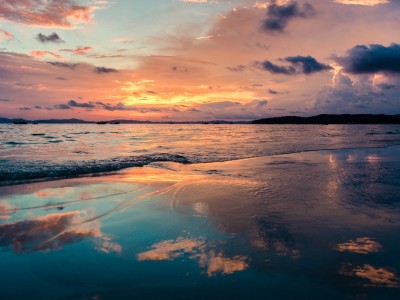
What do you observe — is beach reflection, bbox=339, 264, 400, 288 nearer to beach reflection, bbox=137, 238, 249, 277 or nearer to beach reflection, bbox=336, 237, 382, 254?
beach reflection, bbox=336, 237, 382, 254

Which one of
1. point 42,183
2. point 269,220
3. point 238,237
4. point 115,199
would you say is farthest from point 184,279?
Answer: point 42,183

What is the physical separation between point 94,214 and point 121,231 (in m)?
1.66

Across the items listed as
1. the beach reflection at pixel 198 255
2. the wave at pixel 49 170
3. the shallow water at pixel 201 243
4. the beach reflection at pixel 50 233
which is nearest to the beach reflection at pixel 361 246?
the shallow water at pixel 201 243

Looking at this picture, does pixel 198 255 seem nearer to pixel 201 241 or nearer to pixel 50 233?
pixel 201 241

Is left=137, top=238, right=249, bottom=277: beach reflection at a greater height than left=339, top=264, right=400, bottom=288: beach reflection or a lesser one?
lesser

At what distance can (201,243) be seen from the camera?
5.59 m

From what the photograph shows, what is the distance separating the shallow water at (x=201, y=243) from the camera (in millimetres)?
4121

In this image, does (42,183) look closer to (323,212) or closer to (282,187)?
(282,187)

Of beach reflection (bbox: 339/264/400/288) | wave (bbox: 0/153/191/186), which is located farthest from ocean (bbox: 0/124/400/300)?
wave (bbox: 0/153/191/186)

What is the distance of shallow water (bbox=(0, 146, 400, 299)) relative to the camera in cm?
412

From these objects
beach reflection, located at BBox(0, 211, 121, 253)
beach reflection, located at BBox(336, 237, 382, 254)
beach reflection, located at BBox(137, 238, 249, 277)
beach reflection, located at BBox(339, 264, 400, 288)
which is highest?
beach reflection, located at BBox(336, 237, 382, 254)

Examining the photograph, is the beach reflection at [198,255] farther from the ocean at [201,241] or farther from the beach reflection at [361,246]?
the beach reflection at [361,246]

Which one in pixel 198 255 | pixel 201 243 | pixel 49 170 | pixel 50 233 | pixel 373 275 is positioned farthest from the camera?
pixel 49 170

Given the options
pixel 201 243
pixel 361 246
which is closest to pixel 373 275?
pixel 361 246
